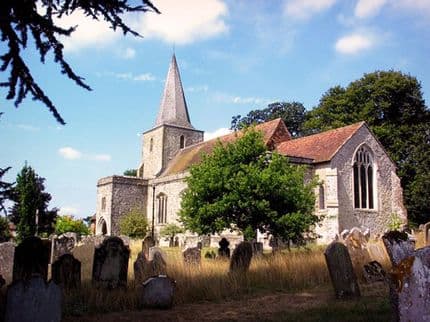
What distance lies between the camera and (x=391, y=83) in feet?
120

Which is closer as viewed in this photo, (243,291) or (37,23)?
(37,23)

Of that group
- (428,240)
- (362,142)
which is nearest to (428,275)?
(428,240)

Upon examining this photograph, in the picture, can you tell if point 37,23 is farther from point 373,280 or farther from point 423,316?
point 373,280

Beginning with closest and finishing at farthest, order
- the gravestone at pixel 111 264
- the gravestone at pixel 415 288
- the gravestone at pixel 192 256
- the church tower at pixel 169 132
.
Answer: the gravestone at pixel 415 288
the gravestone at pixel 111 264
the gravestone at pixel 192 256
the church tower at pixel 169 132

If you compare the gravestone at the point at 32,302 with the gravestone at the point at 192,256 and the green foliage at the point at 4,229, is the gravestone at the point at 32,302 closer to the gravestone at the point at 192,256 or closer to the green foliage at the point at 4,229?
the green foliage at the point at 4,229

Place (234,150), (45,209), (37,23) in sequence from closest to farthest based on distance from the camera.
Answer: (37,23), (234,150), (45,209)

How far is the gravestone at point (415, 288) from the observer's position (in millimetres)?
3855

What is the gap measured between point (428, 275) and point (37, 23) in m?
4.23

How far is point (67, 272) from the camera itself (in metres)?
8.74

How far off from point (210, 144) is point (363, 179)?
12.6 metres

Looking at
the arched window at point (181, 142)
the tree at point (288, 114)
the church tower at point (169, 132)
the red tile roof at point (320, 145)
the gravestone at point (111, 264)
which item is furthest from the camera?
the tree at point (288, 114)

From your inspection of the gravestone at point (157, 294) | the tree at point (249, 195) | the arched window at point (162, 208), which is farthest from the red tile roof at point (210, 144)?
the gravestone at point (157, 294)

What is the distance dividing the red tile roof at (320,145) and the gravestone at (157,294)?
20.4 metres

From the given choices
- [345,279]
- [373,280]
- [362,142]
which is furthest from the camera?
[362,142]
